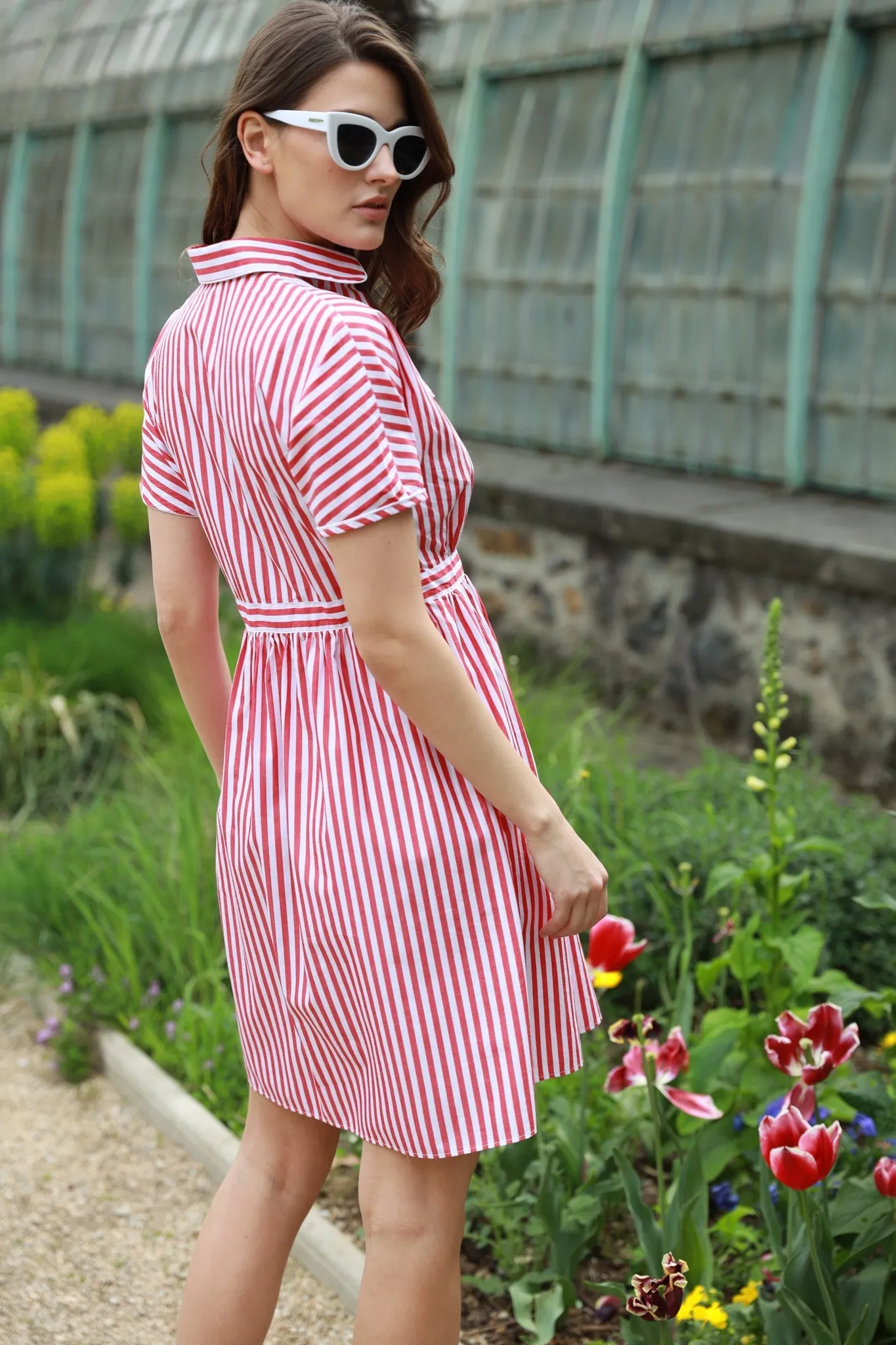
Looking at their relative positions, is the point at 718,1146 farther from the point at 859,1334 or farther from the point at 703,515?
the point at 703,515

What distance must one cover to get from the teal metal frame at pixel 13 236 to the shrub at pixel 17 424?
4.71m

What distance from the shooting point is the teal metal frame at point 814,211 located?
5051mm

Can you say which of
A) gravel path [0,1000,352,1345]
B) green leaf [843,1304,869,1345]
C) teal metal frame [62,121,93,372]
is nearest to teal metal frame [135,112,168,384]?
teal metal frame [62,121,93,372]

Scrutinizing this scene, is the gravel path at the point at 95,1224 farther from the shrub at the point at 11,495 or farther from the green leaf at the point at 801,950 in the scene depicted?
the shrub at the point at 11,495

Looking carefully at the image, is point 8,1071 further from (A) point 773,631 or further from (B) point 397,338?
(B) point 397,338

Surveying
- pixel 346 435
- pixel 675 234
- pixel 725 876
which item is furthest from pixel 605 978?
Result: pixel 675 234

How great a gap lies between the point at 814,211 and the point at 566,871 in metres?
4.00

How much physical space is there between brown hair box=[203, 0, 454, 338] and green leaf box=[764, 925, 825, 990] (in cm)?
133

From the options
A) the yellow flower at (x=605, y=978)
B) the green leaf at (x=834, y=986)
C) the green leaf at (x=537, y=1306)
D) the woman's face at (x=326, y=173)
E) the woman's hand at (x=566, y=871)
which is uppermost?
the woman's face at (x=326, y=173)

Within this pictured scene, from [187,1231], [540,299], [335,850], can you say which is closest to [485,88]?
[540,299]

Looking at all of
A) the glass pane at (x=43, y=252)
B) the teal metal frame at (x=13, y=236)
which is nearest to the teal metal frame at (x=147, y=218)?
the glass pane at (x=43, y=252)

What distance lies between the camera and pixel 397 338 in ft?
5.59

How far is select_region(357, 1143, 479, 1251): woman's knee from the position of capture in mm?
1777

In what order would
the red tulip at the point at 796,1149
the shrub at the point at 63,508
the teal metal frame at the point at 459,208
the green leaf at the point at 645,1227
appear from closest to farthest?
the red tulip at the point at 796,1149
the green leaf at the point at 645,1227
the shrub at the point at 63,508
the teal metal frame at the point at 459,208
